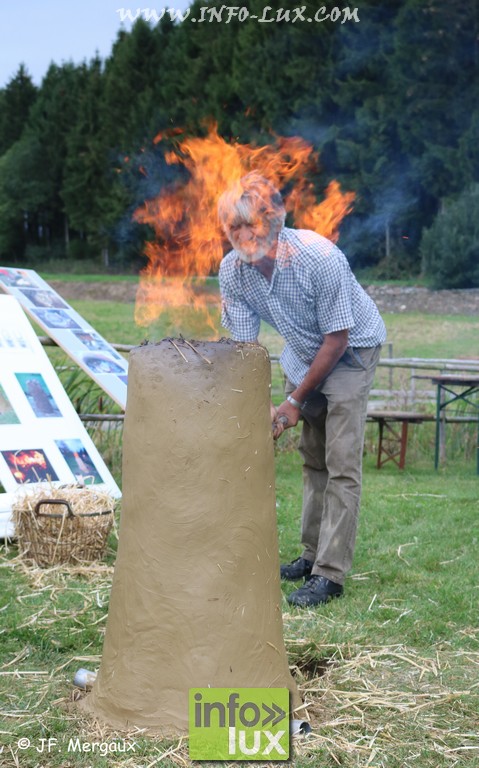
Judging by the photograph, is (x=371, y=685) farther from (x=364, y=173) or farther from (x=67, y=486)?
(x=364, y=173)

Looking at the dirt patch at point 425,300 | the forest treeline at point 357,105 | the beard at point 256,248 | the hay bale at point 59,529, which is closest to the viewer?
the beard at point 256,248

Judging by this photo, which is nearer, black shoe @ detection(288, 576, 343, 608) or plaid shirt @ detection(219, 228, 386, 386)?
plaid shirt @ detection(219, 228, 386, 386)

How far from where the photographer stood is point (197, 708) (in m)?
2.92

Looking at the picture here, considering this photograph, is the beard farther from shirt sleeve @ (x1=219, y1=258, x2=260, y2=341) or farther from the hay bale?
the hay bale

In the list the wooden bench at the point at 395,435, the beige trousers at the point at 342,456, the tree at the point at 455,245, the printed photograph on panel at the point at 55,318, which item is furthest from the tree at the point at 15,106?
the beige trousers at the point at 342,456

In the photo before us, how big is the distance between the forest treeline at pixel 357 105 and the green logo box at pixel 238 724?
50.4ft

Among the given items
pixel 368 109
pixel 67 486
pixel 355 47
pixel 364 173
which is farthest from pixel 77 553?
pixel 355 47

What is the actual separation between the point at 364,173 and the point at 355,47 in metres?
8.31

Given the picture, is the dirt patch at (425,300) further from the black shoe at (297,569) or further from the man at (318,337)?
the man at (318,337)

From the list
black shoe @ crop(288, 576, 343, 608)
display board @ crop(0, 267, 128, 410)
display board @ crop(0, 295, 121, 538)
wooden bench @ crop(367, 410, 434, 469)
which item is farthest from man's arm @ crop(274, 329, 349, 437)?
Result: wooden bench @ crop(367, 410, 434, 469)

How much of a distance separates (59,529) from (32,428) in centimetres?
121

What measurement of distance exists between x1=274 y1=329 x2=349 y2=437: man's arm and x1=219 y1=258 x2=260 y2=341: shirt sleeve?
1.32ft

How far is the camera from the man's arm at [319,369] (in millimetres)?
4230

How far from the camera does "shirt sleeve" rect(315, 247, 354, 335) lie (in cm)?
417
